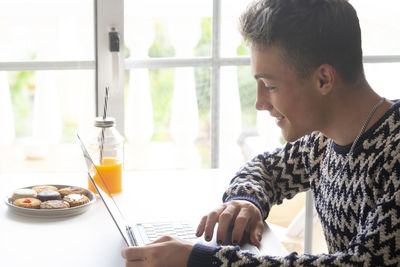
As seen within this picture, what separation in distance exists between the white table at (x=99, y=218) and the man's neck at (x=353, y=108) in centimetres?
28

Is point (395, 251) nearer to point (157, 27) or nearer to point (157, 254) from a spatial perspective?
point (157, 254)

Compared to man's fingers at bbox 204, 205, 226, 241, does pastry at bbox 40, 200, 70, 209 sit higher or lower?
lower

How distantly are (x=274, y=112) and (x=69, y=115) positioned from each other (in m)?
1.33

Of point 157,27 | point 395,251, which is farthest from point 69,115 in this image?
point 395,251

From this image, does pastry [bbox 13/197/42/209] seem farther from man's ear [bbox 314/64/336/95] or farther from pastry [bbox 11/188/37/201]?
man's ear [bbox 314/64/336/95]

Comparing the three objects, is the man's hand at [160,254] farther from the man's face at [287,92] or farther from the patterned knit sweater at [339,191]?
the man's face at [287,92]

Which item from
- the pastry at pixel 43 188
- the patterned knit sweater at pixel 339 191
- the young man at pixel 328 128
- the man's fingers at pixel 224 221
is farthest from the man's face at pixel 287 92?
the pastry at pixel 43 188

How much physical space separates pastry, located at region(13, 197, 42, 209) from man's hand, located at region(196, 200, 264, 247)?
1.39ft

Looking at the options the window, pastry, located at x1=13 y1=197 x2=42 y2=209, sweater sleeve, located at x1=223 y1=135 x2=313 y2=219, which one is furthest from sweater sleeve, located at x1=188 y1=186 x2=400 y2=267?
the window

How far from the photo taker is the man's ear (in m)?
1.23

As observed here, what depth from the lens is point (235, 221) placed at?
1.36m

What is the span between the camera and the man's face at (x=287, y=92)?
4.11 feet

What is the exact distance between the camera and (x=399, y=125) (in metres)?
1.17

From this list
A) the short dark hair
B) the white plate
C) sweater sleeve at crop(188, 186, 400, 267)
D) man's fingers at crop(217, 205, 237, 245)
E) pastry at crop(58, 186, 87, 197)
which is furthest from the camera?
pastry at crop(58, 186, 87, 197)
